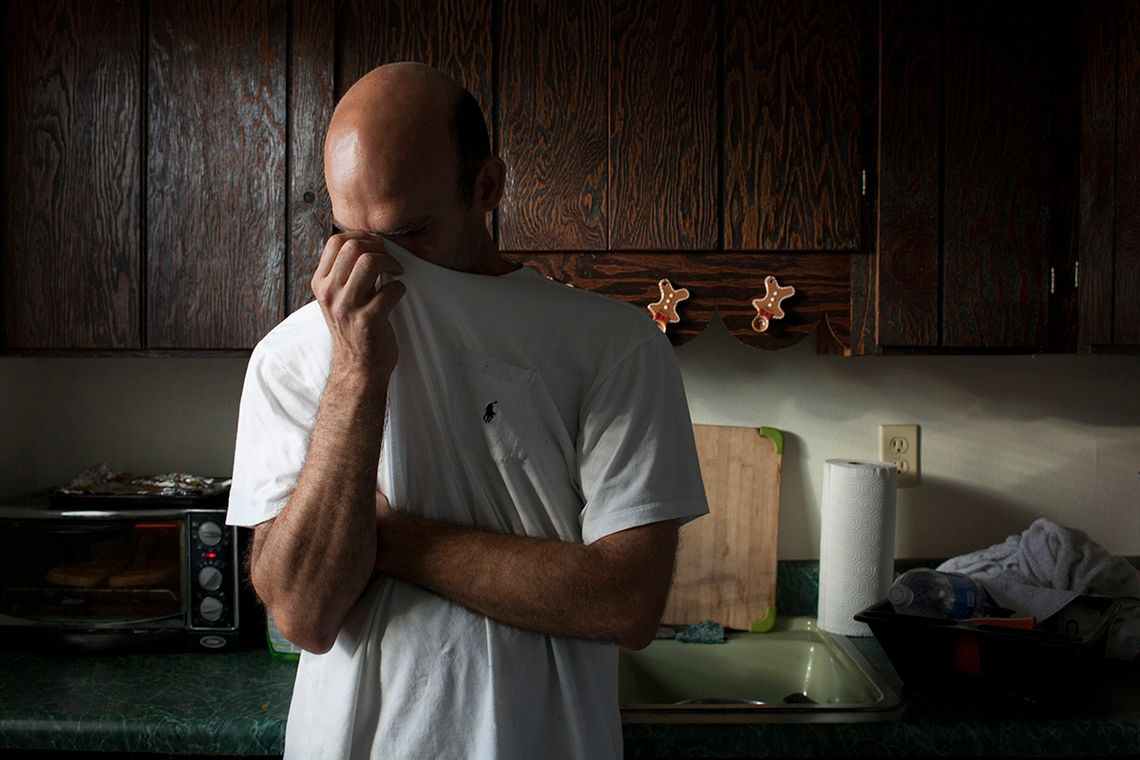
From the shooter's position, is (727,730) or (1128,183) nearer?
(727,730)

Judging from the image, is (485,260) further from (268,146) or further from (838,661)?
(838,661)

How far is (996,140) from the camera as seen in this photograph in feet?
5.51

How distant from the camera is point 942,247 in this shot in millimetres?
1686

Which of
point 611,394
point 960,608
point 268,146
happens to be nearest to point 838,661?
point 960,608

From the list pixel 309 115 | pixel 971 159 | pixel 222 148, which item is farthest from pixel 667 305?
pixel 222 148

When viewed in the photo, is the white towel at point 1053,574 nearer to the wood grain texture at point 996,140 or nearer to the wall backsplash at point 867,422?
the wall backsplash at point 867,422

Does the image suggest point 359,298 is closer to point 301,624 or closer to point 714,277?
point 301,624

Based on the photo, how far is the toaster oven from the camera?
5.45 ft

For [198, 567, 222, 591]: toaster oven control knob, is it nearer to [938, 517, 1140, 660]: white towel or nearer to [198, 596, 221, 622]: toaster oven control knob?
[198, 596, 221, 622]: toaster oven control knob

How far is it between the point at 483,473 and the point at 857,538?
1041mm

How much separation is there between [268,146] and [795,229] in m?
0.89

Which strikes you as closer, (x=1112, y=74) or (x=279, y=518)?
(x=279, y=518)

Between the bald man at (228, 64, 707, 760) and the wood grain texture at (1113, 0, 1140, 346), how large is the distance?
3.19 ft

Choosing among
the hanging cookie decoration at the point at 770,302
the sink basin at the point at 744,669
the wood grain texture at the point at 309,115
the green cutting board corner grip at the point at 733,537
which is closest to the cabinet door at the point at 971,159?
the hanging cookie decoration at the point at 770,302
